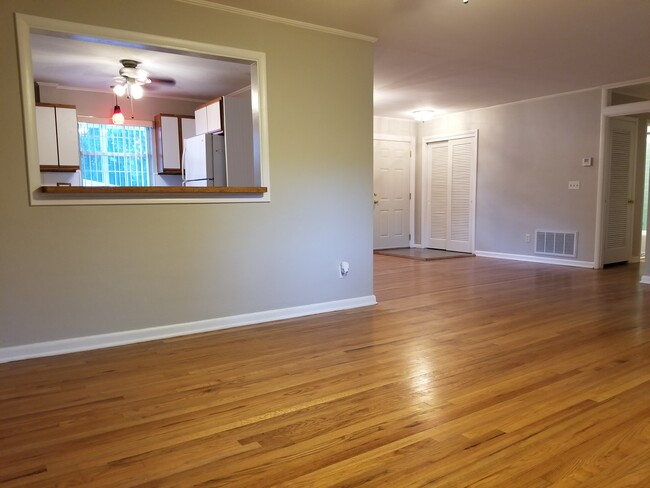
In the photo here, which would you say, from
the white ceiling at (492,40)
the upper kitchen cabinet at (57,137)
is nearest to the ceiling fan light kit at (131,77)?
the upper kitchen cabinet at (57,137)

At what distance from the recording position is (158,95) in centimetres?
657

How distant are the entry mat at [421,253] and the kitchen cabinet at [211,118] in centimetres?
373

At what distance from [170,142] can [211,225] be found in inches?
140

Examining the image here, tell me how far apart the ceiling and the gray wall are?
0.33 m

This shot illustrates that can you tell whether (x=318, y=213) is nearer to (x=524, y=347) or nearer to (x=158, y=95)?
(x=524, y=347)

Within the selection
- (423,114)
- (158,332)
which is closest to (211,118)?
(158,332)

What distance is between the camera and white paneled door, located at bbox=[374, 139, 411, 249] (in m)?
8.46

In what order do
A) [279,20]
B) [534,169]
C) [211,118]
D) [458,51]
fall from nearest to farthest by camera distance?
[279,20] < [458,51] < [211,118] < [534,169]

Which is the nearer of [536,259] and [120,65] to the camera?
[120,65]

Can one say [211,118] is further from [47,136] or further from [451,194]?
[451,194]

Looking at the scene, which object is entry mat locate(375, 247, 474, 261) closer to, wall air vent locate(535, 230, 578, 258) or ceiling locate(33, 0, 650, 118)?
wall air vent locate(535, 230, 578, 258)

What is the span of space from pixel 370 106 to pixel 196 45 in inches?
63.2

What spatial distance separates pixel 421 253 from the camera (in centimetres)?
796

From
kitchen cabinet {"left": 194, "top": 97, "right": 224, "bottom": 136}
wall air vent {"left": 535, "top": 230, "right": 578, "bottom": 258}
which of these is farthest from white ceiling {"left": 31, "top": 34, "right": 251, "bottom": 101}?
wall air vent {"left": 535, "top": 230, "right": 578, "bottom": 258}
